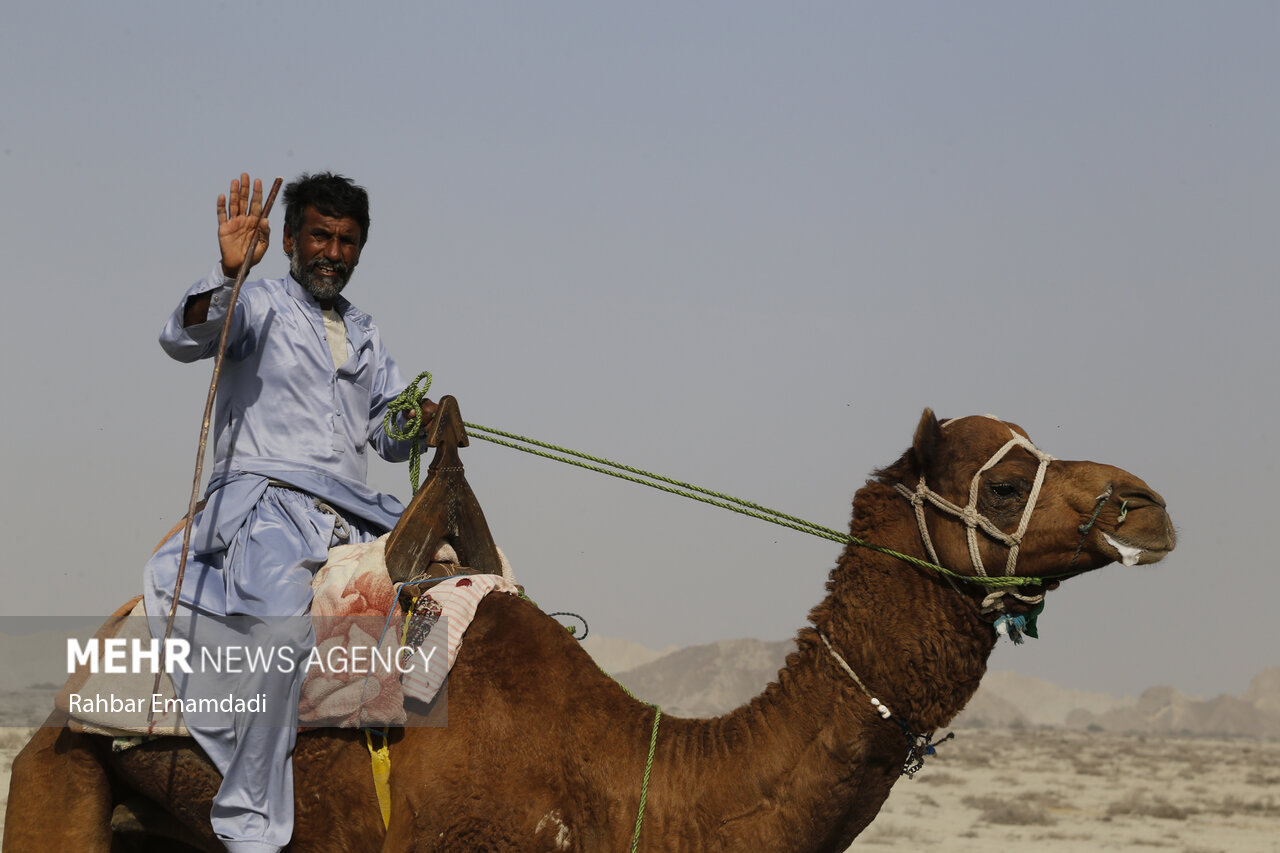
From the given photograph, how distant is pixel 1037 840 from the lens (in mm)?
19234

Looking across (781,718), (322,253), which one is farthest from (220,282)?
(781,718)

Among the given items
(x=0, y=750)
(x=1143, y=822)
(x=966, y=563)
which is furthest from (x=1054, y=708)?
(x=966, y=563)

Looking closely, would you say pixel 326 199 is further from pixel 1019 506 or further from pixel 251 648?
pixel 1019 506

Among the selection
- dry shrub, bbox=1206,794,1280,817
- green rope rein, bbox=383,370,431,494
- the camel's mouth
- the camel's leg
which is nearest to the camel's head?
the camel's mouth

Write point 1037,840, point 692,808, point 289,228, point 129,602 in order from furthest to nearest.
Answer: point 1037,840, point 289,228, point 129,602, point 692,808

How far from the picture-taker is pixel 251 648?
5207 mm

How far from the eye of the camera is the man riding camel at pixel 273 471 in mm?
5152

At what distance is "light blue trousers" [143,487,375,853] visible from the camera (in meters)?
5.09

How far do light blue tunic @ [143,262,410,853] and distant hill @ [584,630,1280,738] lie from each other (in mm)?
63395

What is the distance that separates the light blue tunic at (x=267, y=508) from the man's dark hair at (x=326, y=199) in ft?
1.21

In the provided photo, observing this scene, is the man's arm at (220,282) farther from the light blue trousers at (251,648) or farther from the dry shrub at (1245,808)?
the dry shrub at (1245,808)

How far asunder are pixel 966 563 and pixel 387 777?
2.36 meters

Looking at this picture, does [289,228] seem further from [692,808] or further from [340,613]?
[692,808]

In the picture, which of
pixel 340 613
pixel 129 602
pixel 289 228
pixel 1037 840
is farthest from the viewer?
pixel 1037 840
